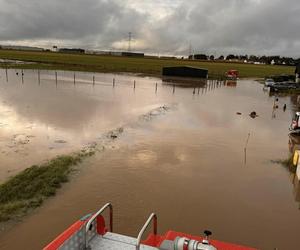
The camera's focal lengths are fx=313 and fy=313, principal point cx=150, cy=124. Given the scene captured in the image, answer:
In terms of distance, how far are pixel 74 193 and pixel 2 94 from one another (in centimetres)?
2351

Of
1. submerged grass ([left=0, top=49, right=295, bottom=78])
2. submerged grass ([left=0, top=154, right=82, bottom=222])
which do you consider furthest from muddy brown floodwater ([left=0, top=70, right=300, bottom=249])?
submerged grass ([left=0, top=49, right=295, bottom=78])

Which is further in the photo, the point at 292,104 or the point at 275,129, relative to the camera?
the point at 292,104

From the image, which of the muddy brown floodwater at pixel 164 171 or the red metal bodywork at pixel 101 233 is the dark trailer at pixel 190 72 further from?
the red metal bodywork at pixel 101 233

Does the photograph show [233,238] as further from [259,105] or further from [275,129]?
[259,105]

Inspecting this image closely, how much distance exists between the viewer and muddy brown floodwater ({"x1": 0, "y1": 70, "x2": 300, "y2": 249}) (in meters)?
9.39

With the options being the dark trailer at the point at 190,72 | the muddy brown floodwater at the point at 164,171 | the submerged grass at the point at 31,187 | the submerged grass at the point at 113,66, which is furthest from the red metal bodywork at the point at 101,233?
the submerged grass at the point at 113,66

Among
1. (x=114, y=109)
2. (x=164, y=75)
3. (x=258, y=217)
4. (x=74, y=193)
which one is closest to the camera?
(x=258, y=217)

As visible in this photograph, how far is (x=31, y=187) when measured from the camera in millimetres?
10984

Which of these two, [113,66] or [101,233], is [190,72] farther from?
[101,233]

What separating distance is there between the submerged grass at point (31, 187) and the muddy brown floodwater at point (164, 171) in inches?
17.4

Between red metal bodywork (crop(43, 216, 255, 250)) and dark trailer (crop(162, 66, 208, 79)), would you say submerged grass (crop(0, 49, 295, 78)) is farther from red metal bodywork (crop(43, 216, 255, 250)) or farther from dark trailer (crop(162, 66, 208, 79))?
red metal bodywork (crop(43, 216, 255, 250))

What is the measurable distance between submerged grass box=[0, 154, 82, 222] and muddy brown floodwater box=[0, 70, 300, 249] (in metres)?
0.44

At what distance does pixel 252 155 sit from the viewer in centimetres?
1627

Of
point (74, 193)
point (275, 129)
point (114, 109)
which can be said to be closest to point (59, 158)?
point (74, 193)
